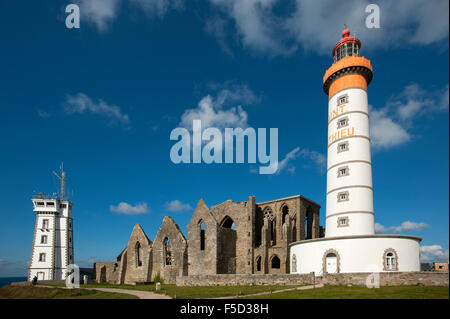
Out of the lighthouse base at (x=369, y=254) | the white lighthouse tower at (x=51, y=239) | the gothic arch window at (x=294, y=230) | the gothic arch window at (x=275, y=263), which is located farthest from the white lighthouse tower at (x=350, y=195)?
the white lighthouse tower at (x=51, y=239)

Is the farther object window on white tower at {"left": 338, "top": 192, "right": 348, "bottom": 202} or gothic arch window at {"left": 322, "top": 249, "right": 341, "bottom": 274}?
window on white tower at {"left": 338, "top": 192, "right": 348, "bottom": 202}

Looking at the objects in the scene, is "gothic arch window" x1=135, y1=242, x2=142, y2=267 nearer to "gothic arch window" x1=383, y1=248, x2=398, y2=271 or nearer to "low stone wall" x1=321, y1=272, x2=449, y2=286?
"low stone wall" x1=321, y1=272, x2=449, y2=286

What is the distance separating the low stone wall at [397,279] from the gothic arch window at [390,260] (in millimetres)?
2511

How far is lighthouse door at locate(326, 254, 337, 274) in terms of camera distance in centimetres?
2526

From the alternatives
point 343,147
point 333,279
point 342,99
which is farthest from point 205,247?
point 342,99

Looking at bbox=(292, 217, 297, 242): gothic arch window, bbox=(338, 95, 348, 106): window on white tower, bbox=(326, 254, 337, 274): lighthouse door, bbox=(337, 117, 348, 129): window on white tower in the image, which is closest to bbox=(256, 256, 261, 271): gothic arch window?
bbox=(292, 217, 297, 242): gothic arch window

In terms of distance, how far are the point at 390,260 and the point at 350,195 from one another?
5.51 m

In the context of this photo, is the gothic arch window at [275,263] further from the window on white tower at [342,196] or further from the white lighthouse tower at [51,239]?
the white lighthouse tower at [51,239]

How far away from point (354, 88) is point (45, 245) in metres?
45.4

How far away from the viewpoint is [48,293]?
1014 inches
